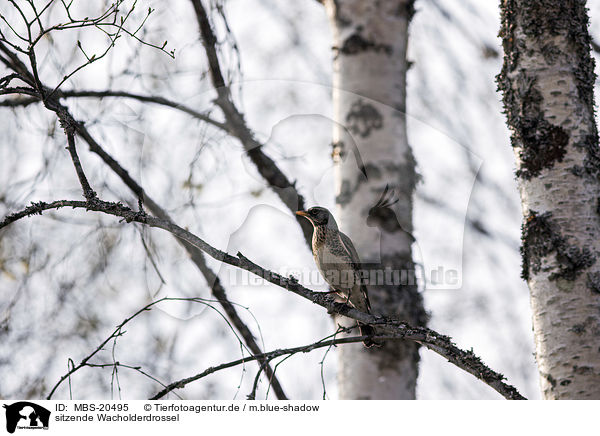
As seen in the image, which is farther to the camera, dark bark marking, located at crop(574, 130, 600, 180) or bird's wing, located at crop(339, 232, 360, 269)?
bird's wing, located at crop(339, 232, 360, 269)

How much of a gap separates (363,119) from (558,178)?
4.05ft

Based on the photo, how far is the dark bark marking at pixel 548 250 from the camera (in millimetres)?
1920

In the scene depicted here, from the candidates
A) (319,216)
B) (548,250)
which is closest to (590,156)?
(548,250)

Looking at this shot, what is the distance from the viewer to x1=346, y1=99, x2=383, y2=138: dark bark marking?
121 inches

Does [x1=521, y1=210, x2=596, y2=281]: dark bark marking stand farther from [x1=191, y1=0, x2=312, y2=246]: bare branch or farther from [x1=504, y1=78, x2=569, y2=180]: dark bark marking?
[x1=191, y1=0, x2=312, y2=246]: bare branch

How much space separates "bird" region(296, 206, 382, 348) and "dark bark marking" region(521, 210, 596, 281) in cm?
90

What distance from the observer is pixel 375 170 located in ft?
9.86

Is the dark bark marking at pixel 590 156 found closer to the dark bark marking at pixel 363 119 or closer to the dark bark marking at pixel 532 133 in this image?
the dark bark marking at pixel 532 133

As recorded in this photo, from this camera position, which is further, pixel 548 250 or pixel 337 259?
pixel 337 259

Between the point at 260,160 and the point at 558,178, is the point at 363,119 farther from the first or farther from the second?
the point at 558,178
